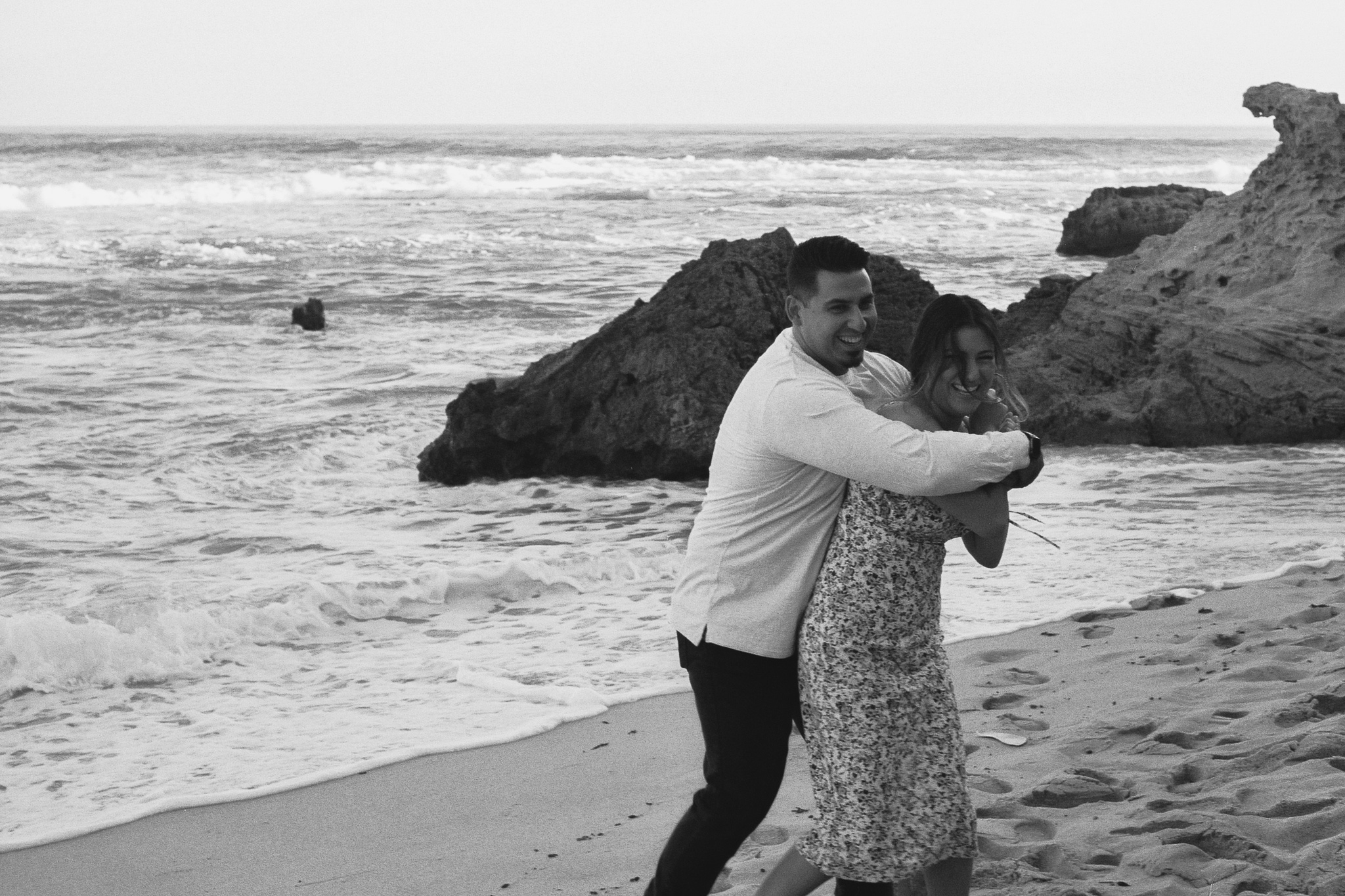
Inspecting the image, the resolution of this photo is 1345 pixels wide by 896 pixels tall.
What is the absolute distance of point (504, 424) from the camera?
8.66m

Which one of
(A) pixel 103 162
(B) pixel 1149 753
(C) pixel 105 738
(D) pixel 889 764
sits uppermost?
(A) pixel 103 162

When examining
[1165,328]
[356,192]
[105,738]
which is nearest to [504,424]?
[105,738]

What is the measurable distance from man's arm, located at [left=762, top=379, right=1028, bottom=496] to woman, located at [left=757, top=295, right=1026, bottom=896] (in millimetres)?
81

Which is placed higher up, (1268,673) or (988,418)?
(988,418)

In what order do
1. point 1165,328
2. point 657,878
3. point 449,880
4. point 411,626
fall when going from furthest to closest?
point 1165,328, point 411,626, point 449,880, point 657,878

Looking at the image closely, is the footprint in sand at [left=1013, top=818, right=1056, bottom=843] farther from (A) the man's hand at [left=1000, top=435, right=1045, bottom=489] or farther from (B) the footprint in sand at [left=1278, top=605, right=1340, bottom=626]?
(B) the footprint in sand at [left=1278, top=605, right=1340, bottom=626]

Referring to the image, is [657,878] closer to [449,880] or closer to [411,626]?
[449,880]

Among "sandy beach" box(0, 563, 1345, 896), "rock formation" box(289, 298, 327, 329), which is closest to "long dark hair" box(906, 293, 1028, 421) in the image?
A: "sandy beach" box(0, 563, 1345, 896)

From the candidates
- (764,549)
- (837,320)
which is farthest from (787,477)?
(837,320)

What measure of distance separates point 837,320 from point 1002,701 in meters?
2.37

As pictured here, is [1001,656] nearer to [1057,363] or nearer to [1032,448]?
[1032,448]

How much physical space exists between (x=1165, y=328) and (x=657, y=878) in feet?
24.8

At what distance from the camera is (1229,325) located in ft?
29.6

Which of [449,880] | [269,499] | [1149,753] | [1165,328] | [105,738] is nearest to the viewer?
[449,880]
